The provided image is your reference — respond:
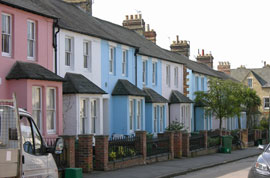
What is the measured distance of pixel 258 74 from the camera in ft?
246

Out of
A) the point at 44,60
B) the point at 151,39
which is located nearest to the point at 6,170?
the point at 44,60

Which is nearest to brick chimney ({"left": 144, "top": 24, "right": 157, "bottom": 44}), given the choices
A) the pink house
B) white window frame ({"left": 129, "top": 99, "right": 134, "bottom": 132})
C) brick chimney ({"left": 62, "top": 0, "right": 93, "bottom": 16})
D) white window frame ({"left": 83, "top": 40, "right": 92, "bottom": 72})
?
brick chimney ({"left": 62, "top": 0, "right": 93, "bottom": 16})

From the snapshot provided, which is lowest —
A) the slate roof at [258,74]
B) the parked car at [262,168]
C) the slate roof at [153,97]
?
the parked car at [262,168]

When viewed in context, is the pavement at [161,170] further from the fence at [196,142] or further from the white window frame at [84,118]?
the white window frame at [84,118]

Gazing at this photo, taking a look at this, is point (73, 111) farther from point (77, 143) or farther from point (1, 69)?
point (1, 69)

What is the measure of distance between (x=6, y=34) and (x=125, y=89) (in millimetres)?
9610

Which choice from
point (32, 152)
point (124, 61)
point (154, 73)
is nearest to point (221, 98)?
point (154, 73)

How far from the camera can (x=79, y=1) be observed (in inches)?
1241

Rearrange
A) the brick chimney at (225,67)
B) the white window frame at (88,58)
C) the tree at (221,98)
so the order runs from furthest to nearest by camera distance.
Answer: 1. the brick chimney at (225,67)
2. the tree at (221,98)
3. the white window frame at (88,58)

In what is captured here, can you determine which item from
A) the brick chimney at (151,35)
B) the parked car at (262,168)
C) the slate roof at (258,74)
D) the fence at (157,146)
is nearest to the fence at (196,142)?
the fence at (157,146)

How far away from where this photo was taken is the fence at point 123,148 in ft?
66.6

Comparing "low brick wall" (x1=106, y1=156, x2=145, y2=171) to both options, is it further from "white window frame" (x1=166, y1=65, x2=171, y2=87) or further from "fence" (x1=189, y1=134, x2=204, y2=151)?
"white window frame" (x1=166, y1=65, x2=171, y2=87)

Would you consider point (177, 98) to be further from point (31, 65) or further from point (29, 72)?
point (29, 72)

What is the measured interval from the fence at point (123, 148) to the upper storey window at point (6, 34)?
5357 mm
